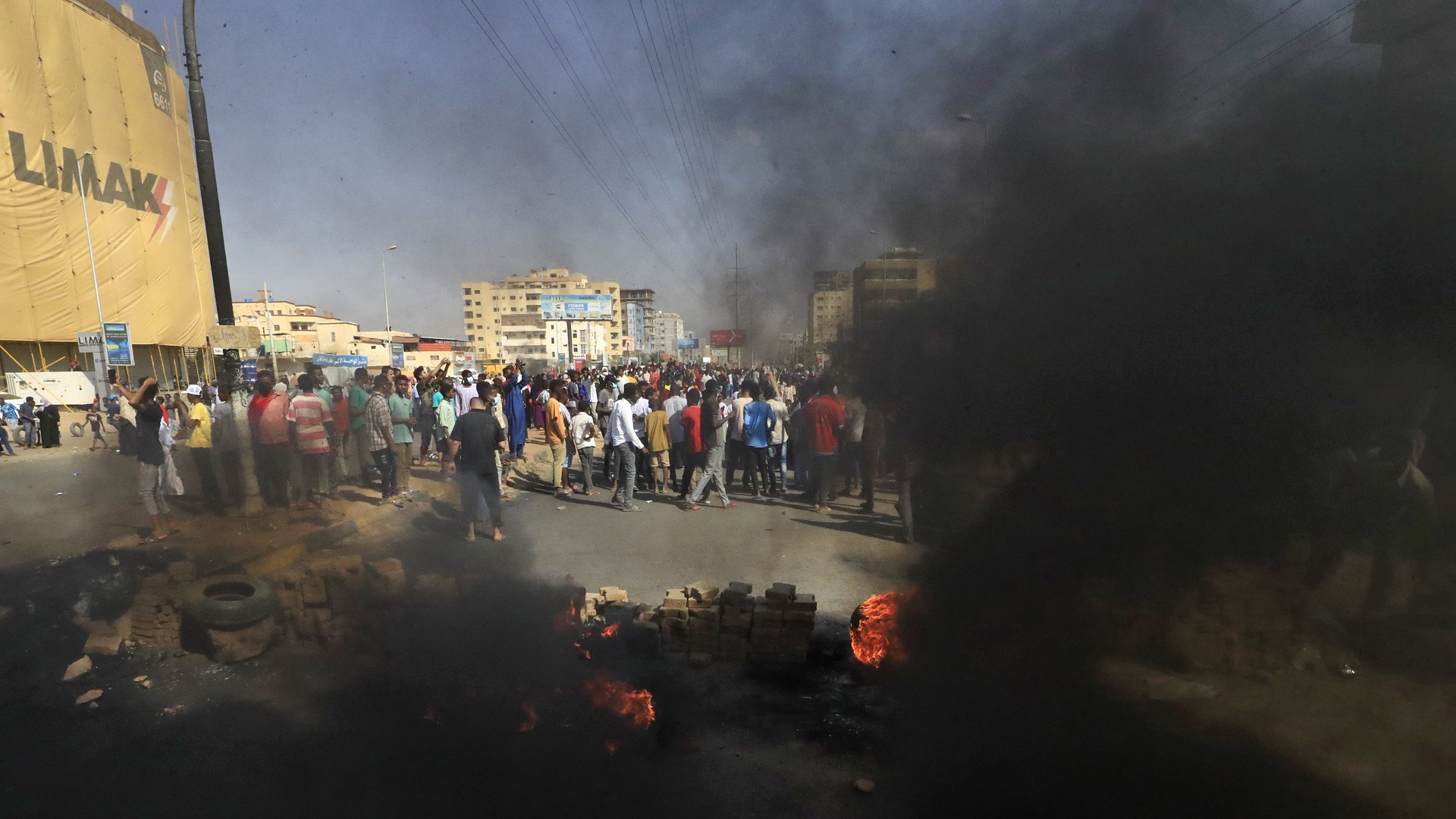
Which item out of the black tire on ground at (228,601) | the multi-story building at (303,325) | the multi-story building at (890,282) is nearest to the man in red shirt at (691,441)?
the multi-story building at (890,282)

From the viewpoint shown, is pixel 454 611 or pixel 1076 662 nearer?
pixel 1076 662

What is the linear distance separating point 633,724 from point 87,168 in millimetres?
31923

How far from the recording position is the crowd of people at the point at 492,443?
645 cm

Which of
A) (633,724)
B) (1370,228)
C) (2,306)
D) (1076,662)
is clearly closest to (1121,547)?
(1076,662)

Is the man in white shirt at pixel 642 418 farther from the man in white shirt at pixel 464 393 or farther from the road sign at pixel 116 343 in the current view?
the road sign at pixel 116 343

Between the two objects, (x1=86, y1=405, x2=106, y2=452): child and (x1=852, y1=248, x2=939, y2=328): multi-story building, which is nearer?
(x1=852, y1=248, x2=939, y2=328): multi-story building

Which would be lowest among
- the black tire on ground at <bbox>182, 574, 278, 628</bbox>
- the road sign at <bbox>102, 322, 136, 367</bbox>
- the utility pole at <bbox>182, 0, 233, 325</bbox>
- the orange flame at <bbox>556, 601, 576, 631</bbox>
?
the orange flame at <bbox>556, 601, 576, 631</bbox>

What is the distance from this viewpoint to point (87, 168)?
23.6 meters

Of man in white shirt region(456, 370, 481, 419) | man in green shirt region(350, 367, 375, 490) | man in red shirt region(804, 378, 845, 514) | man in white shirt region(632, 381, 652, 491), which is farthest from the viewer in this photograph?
man in white shirt region(456, 370, 481, 419)

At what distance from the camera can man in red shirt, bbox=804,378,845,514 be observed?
7676mm

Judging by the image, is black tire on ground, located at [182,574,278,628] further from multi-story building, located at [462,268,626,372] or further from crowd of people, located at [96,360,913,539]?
multi-story building, located at [462,268,626,372]

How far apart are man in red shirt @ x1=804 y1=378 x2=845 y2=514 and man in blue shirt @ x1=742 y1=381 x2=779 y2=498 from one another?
0.66 m

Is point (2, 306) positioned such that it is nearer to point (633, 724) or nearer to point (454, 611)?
point (454, 611)

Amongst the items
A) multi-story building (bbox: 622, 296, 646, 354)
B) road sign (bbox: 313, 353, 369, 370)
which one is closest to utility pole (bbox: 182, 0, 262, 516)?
road sign (bbox: 313, 353, 369, 370)
